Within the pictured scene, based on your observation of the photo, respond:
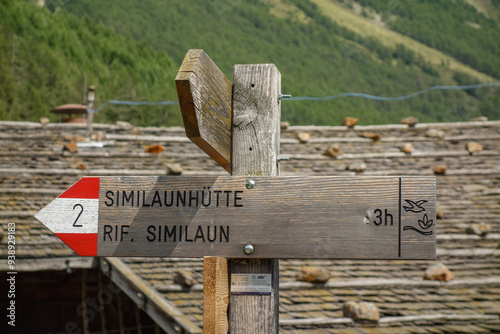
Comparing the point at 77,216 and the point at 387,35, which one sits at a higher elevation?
the point at 387,35

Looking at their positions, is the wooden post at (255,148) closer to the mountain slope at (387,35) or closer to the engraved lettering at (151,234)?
the engraved lettering at (151,234)

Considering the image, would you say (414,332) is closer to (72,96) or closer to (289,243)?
(289,243)

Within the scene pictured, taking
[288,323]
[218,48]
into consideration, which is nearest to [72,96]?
[218,48]

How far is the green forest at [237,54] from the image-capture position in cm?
4453

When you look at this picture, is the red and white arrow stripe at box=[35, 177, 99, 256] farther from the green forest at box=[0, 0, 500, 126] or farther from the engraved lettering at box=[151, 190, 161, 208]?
the green forest at box=[0, 0, 500, 126]

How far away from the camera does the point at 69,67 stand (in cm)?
5034

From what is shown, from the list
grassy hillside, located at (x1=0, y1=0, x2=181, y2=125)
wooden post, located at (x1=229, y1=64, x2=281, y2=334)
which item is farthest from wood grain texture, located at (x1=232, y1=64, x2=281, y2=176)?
grassy hillside, located at (x1=0, y1=0, x2=181, y2=125)

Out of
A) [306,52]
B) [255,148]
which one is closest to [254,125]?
[255,148]

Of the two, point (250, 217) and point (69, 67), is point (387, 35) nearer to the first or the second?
point (69, 67)

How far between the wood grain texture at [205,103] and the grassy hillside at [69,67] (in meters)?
34.2

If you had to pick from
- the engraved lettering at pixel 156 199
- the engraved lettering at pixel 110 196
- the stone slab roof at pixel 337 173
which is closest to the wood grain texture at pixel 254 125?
the engraved lettering at pixel 156 199

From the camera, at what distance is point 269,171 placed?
2.30m

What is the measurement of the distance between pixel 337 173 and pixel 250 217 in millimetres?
5751

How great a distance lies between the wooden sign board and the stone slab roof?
11.3 ft
